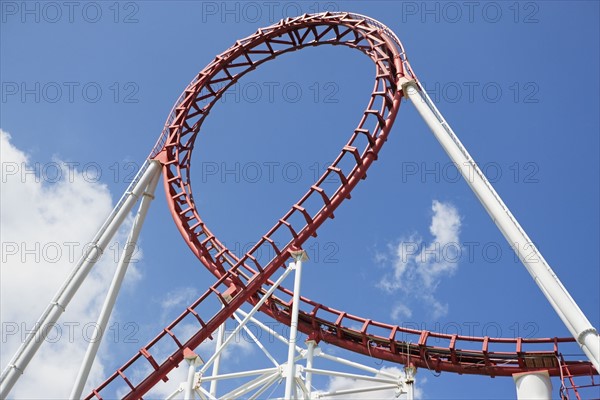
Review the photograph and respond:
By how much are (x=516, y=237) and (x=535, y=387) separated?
3264 mm

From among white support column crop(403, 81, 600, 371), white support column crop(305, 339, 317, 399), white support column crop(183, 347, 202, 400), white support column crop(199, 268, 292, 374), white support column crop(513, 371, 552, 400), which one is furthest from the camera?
white support column crop(305, 339, 317, 399)

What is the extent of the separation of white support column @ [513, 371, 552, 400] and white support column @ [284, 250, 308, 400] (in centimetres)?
417

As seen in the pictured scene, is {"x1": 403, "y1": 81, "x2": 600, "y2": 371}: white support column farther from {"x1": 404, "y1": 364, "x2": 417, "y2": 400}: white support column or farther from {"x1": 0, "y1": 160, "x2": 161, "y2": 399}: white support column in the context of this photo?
{"x1": 0, "y1": 160, "x2": 161, "y2": 399}: white support column

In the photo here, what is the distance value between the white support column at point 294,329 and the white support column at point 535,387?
4.17 m

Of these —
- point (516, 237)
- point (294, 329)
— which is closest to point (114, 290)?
point (294, 329)

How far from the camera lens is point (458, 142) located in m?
13.0

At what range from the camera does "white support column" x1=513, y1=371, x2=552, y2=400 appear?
13172 millimetres

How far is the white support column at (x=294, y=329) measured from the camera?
11.3 m

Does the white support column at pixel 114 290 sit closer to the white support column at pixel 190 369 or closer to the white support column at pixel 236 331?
the white support column at pixel 190 369

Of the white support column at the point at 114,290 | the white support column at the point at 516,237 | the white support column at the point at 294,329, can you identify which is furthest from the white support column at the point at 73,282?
the white support column at the point at 516,237

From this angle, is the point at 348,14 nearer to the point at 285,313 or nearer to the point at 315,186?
the point at 315,186

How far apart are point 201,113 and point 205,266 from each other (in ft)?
13.6

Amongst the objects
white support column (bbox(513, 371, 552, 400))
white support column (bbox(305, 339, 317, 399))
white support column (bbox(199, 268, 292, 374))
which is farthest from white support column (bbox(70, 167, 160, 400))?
white support column (bbox(513, 371, 552, 400))

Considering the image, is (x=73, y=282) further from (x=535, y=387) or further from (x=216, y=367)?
(x=535, y=387)
